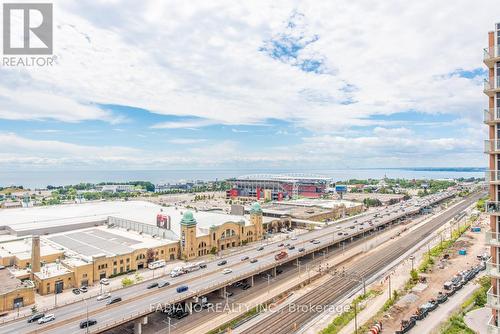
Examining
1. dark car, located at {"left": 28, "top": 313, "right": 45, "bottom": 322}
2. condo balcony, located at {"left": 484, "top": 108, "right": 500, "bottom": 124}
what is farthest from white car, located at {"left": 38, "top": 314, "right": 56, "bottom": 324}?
condo balcony, located at {"left": 484, "top": 108, "right": 500, "bottom": 124}

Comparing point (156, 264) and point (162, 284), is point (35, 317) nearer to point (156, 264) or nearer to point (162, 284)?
point (162, 284)

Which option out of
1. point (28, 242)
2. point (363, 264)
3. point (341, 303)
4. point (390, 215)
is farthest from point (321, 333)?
point (390, 215)

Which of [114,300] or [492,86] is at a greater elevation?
[492,86]


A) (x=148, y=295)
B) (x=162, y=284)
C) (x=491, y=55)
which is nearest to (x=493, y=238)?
(x=491, y=55)

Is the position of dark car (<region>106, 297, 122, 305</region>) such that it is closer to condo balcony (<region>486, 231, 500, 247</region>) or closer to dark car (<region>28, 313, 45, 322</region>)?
dark car (<region>28, 313, 45, 322</region>)

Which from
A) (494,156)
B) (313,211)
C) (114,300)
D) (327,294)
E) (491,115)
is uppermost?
(491,115)

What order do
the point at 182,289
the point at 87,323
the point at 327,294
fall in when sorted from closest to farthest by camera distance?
the point at 87,323
the point at 182,289
the point at 327,294

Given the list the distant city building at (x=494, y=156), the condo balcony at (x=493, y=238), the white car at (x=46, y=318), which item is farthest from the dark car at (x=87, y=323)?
the condo balcony at (x=493, y=238)

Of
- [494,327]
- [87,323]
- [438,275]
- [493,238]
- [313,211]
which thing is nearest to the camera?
[494,327]
